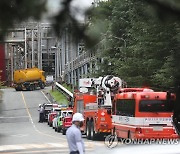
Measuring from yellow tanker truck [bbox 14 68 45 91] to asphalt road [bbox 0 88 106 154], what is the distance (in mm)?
1669

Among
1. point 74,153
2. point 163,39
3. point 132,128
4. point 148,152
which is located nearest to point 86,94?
point 163,39

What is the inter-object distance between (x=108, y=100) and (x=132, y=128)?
5.13 m

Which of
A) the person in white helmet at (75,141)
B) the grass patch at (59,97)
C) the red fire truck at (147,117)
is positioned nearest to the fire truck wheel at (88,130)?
the red fire truck at (147,117)

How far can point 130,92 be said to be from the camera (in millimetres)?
24406

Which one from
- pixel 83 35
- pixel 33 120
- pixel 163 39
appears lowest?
pixel 33 120

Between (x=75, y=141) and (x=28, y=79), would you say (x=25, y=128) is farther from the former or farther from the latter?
(x=28, y=79)

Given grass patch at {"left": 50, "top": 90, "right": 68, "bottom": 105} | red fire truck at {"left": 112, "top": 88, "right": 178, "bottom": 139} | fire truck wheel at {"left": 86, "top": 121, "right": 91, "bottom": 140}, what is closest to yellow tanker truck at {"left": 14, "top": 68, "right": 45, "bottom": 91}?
grass patch at {"left": 50, "top": 90, "right": 68, "bottom": 105}

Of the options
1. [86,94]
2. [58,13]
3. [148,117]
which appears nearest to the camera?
[58,13]

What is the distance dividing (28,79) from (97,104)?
182ft

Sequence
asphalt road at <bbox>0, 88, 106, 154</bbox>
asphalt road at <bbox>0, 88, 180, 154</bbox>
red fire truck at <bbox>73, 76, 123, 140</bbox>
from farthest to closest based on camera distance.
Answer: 1. red fire truck at <bbox>73, 76, 123, 140</bbox>
2. asphalt road at <bbox>0, 88, 106, 154</bbox>
3. asphalt road at <bbox>0, 88, 180, 154</bbox>

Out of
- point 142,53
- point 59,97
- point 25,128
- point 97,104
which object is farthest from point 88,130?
point 59,97

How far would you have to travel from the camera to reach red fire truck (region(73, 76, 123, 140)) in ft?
89.2

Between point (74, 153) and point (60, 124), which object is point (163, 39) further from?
point (74, 153)

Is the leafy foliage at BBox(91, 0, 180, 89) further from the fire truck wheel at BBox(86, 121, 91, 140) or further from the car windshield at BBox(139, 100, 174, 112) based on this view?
the car windshield at BBox(139, 100, 174, 112)
